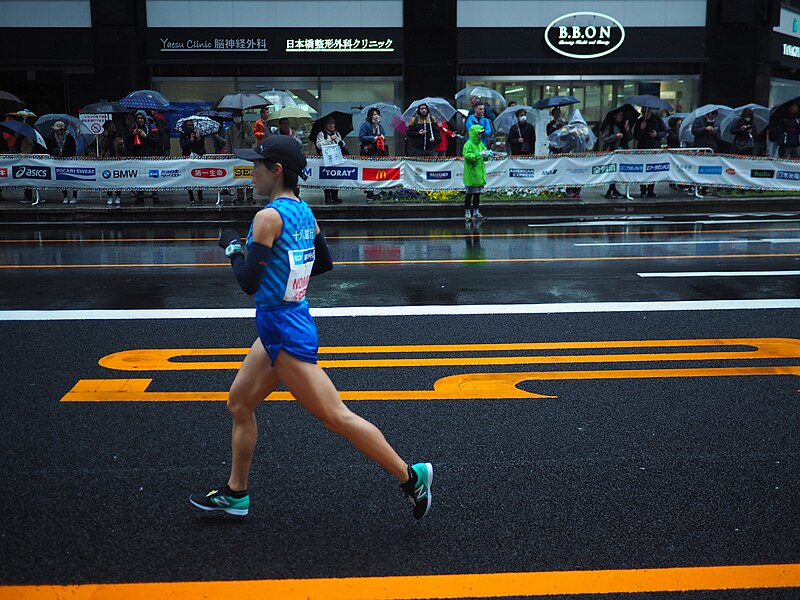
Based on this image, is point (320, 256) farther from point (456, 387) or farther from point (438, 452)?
point (456, 387)

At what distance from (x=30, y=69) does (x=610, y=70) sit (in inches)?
719

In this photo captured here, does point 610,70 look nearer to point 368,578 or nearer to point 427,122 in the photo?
point 427,122

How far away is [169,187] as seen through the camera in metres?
19.0

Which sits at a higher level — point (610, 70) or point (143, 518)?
point (610, 70)

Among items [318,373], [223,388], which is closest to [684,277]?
[223,388]

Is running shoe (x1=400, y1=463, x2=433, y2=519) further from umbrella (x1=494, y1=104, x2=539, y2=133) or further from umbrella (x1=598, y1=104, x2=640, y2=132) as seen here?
umbrella (x1=598, y1=104, x2=640, y2=132)

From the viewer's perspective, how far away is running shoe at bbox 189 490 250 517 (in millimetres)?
4098

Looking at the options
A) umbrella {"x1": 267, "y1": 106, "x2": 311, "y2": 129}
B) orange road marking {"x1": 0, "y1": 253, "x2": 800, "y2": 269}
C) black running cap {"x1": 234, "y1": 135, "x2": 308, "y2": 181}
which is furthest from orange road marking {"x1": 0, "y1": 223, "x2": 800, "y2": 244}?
black running cap {"x1": 234, "y1": 135, "x2": 308, "y2": 181}

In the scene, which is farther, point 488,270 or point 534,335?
point 488,270

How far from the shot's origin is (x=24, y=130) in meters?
18.8

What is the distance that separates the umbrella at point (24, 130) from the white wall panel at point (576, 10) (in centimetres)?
1356

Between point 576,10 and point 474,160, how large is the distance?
13.0 m

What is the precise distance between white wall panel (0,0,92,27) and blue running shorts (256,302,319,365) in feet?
83.9

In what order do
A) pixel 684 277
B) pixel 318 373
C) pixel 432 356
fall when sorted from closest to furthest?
pixel 318 373 < pixel 432 356 < pixel 684 277
